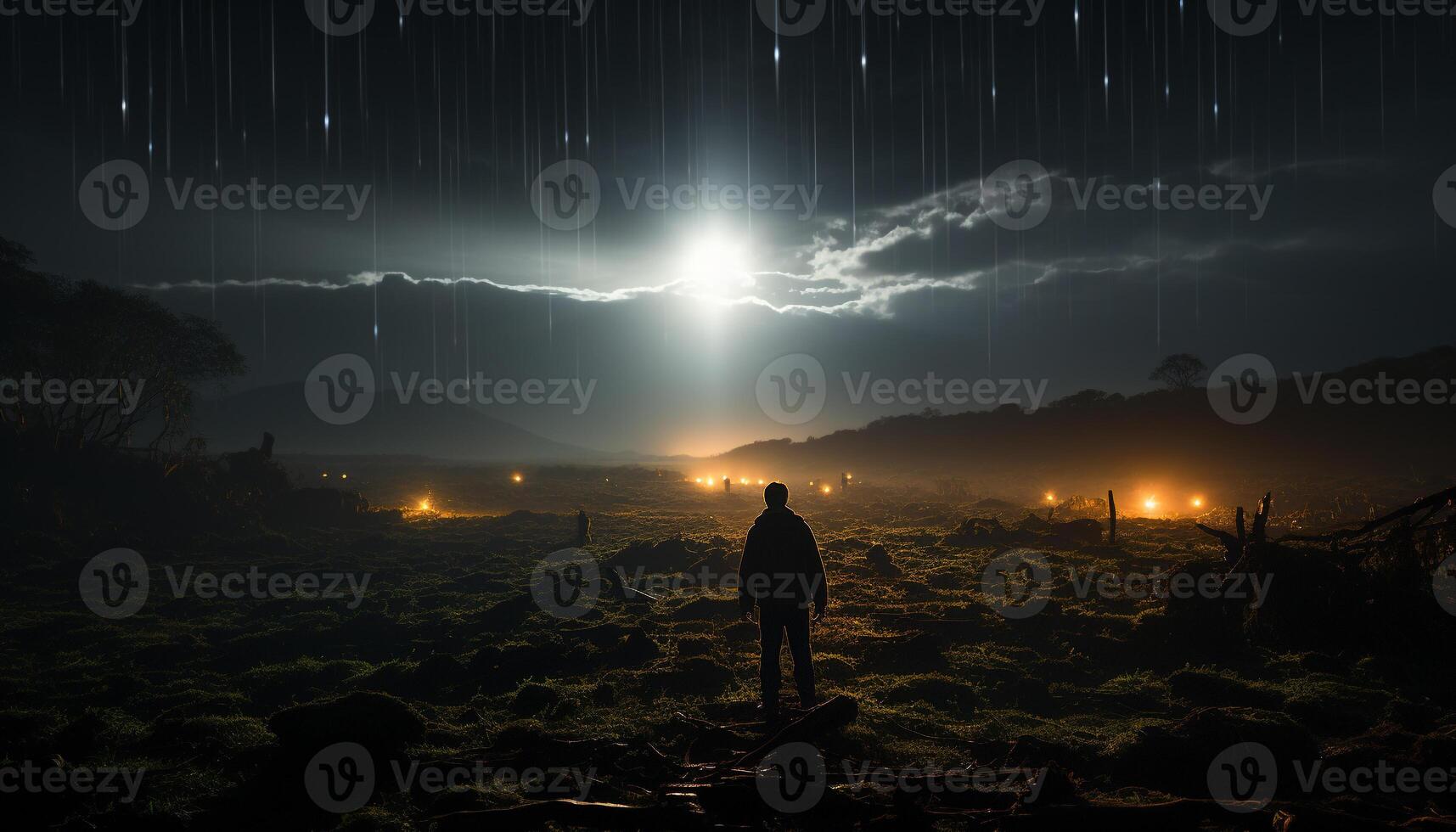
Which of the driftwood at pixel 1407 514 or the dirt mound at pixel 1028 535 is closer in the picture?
the driftwood at pixel 1407 514

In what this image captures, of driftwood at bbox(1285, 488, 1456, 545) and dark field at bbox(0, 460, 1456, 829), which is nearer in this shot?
dark field at bbox(0, 460, 1456, 829)

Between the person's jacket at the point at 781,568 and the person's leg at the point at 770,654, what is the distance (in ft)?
0.67

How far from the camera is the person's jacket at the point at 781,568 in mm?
8727

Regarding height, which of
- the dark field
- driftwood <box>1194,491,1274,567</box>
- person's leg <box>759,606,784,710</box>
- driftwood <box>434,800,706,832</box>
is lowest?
the dark field

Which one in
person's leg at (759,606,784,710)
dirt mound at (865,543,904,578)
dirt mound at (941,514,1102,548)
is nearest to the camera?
person's leg at (759,606,784,710)

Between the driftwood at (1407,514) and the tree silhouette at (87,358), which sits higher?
the tree silhouette at (87,358)

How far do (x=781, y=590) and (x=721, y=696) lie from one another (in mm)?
2375

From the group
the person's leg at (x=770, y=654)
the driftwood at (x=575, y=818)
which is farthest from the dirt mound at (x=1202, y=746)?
the driftwood at (x=575, y=818)

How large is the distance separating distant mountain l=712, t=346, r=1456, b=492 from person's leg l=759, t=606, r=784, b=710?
53665 mm

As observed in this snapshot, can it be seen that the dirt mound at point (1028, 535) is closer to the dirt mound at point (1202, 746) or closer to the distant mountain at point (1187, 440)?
the dirt mound at point (1202, 746)

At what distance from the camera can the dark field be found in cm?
612

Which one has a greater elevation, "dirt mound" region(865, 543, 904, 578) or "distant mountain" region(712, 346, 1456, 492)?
"distant mountain" region(712, 346, 1456, 492)

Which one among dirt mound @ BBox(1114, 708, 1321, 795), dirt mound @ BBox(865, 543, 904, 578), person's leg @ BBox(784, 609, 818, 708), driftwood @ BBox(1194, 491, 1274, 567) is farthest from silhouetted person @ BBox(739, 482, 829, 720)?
dirt mound @ BBox(865, 543, 904, 578)

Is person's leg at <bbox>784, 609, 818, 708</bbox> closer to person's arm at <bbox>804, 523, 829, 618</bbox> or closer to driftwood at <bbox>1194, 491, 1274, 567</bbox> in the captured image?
person's arm at <bbox>804, 523, 829, 618</bbox>
